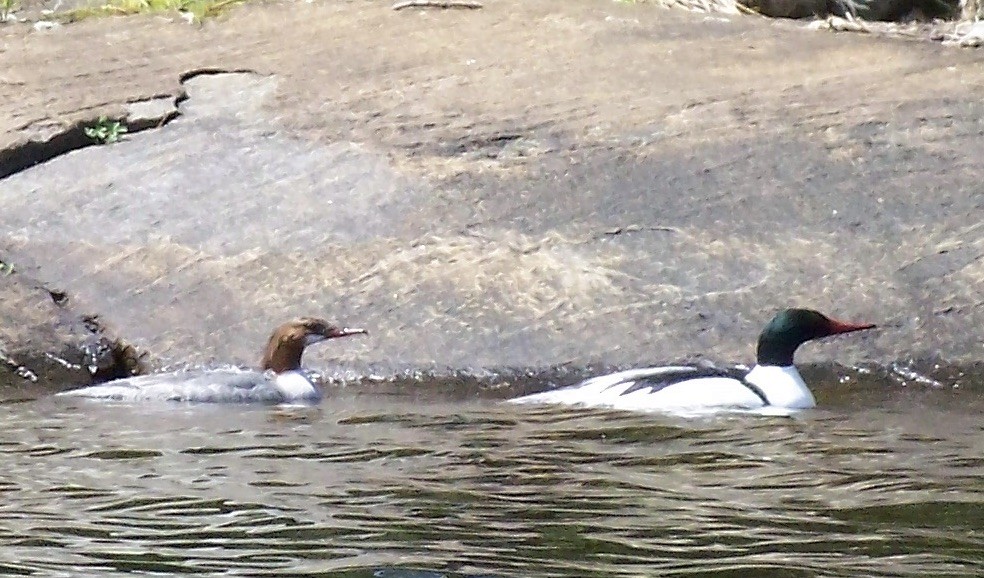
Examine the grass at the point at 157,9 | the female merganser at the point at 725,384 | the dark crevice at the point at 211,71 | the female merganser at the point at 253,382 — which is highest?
the grass at the point at 157,9

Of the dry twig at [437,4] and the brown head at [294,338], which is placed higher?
the dry twig at [437,4]

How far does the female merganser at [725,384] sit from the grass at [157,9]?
4.99 metres

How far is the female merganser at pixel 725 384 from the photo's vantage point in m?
6.88

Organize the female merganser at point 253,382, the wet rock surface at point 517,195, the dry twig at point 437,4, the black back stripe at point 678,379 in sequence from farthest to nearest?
1. the dry twig at point 437,4
2. the wet rock surface at point 517,195
3. the female merganser at point 253,382
4. the black back stripe at point 678,379

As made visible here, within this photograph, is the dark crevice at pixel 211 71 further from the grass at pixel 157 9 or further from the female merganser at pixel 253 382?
the female merganser at pixel 253 382

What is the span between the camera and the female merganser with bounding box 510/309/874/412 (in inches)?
271

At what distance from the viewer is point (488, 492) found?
476 centimetres

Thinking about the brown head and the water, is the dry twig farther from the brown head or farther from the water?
the water

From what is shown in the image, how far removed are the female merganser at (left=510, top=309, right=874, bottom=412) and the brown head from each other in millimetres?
1147

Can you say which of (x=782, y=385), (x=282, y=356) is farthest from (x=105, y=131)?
(x=782, y=385)

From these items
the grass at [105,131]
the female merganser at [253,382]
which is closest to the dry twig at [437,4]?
the grass at [105,131]

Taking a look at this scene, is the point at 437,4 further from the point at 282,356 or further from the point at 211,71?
the point at 282,356

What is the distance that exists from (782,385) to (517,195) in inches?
88.7

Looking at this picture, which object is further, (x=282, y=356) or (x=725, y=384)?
(x=282, y=356)
